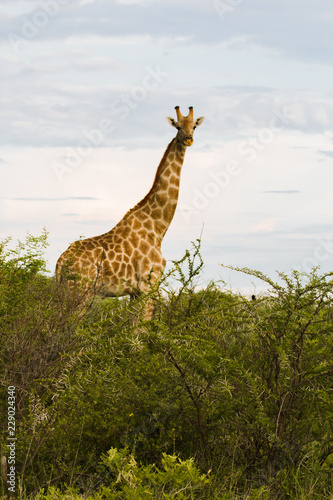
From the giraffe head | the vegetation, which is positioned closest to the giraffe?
the giraffe head

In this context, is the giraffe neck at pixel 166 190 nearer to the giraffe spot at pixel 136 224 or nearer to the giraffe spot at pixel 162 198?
the giraffe spot at pixel 162 198

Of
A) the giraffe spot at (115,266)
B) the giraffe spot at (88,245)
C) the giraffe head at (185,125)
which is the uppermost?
the giraffe head at (185,125)

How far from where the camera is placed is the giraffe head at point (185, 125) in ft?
31.5

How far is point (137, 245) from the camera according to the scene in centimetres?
923

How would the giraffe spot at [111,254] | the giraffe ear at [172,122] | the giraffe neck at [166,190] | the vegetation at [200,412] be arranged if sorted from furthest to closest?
the giraffe neck at [166,190]
the giraffe ear at [172,122]
the giraffe spot at [111,254]
the vegetation at [200,412]

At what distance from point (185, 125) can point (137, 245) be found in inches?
→ 83.7

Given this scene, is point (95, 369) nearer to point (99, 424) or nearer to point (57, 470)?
point (99, 424)

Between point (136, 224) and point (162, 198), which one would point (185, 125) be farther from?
point (136, 224)

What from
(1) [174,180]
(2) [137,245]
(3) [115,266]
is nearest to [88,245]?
(3) [115,266]

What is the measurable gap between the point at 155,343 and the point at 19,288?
333cm

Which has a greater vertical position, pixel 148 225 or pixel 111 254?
pixel 148 225

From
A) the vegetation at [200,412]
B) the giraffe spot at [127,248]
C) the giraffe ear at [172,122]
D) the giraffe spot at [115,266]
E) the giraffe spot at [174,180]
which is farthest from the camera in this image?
the giraffe spot at [174,180]

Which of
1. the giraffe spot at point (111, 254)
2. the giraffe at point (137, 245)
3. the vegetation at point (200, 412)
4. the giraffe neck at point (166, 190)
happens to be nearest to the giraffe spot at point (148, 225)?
the giraffe at point (137, 245)

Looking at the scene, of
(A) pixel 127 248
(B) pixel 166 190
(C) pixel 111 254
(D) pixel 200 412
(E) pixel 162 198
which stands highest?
(B) pixel 166 190
